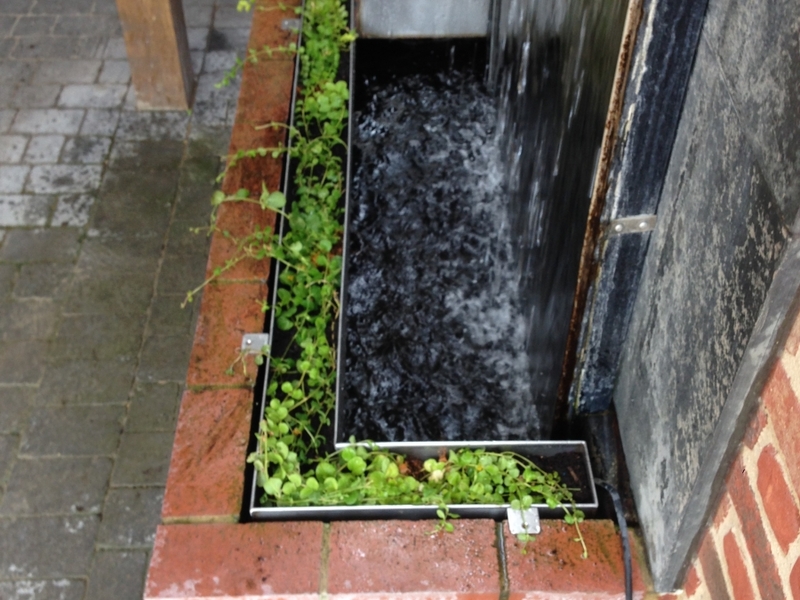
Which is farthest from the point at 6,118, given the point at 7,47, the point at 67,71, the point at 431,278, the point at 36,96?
the point at 431,278

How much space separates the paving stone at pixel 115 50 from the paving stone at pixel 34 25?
0.47 meters

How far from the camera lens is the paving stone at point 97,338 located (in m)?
3.67

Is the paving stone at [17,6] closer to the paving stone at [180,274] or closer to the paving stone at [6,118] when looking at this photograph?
the paving stone at [6,118]

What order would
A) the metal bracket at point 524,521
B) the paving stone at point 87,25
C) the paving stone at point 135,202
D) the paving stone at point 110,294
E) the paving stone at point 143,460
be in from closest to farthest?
1. the metal bracket at point 524,521
2. the paving stone at point 143,460
3. the paving stone at point 110,294
4. the paving stone at point 135,202
5. the paving stone at point 87,25

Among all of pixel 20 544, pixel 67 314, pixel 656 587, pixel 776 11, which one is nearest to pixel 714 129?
pixel 776 11

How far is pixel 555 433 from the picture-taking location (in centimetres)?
251

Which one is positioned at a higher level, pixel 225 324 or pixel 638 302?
pixel 638 302

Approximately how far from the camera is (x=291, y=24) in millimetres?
3828

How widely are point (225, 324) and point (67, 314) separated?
67.4 inches

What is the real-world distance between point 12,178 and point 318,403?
2937 millimetres

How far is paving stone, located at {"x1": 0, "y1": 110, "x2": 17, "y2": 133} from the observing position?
15.7ft

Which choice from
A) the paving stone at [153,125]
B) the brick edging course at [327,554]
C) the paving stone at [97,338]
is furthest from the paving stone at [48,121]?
the brick edging course at [327,554]

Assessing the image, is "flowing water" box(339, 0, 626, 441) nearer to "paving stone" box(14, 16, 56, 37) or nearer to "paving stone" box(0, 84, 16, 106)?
"paving stone" box(0, 84, 16, 106)

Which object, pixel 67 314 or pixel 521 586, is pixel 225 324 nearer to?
pixel 521 586
